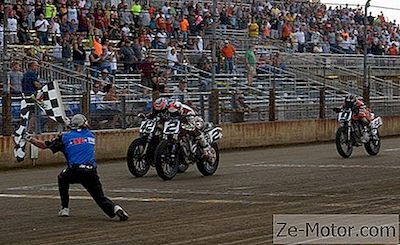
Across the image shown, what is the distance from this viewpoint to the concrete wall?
21.5 metres

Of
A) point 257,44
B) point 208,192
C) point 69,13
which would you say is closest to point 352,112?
point 208,192

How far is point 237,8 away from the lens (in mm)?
38875

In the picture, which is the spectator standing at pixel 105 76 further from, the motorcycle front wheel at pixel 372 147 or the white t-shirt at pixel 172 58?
the motorcycle front wheel at pixel 372 147

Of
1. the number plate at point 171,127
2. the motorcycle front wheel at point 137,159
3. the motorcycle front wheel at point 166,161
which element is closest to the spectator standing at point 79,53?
the motorcycle front wheel at point 137,159

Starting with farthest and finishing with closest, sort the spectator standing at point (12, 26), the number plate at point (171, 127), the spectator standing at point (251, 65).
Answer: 1. the spectator standing at point (251, 65)
2. the spectator standing at point (12, 26)
3. the number plate at point (171, 127)

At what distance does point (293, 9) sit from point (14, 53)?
20846mm

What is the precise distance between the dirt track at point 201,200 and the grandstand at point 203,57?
176 inches

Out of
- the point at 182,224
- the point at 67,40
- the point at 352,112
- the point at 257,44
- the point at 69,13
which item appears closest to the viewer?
the point at 182,224

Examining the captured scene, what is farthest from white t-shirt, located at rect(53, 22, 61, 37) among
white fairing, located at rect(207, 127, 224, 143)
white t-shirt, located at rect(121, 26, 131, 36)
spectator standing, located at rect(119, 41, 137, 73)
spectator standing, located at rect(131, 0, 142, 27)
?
white fairing, located at rect(207, 127, 224, 143)

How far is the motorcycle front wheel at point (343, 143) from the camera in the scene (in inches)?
869

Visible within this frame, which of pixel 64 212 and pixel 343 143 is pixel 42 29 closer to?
pixel 343 143

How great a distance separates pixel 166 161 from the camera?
17.5m

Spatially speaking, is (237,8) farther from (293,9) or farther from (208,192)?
(208,192)

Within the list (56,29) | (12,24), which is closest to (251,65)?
(56,29)
